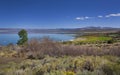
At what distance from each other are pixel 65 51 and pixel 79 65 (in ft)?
50.1

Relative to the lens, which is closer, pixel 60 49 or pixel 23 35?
pixel 60 49

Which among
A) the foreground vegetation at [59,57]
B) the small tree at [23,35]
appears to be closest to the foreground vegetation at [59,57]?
the foreground vegetation at [59,57]

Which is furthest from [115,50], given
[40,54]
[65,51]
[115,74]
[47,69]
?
[115,74]

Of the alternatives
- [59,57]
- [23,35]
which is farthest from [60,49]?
[23,35]

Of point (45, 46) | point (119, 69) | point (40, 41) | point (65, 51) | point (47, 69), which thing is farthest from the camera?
point (40, 41)

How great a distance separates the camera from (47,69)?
1047cm

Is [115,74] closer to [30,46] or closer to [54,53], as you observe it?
[54,53]

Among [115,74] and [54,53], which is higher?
[115,74]

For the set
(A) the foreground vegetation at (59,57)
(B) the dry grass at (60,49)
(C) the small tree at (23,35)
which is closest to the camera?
(A) the foreground vegetation at (59,57)

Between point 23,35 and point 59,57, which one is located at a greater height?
point 59,57

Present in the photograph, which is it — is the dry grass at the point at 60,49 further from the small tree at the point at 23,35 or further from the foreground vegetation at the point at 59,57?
the small tree at the point at 23,35

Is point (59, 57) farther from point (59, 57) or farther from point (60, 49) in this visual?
point (60, 49)

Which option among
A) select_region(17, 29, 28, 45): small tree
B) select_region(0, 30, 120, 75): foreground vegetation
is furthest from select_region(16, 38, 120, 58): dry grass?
select_region(17, 29, 28, 45): small tree

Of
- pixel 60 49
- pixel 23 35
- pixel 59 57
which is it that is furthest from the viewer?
pixel 23 35
